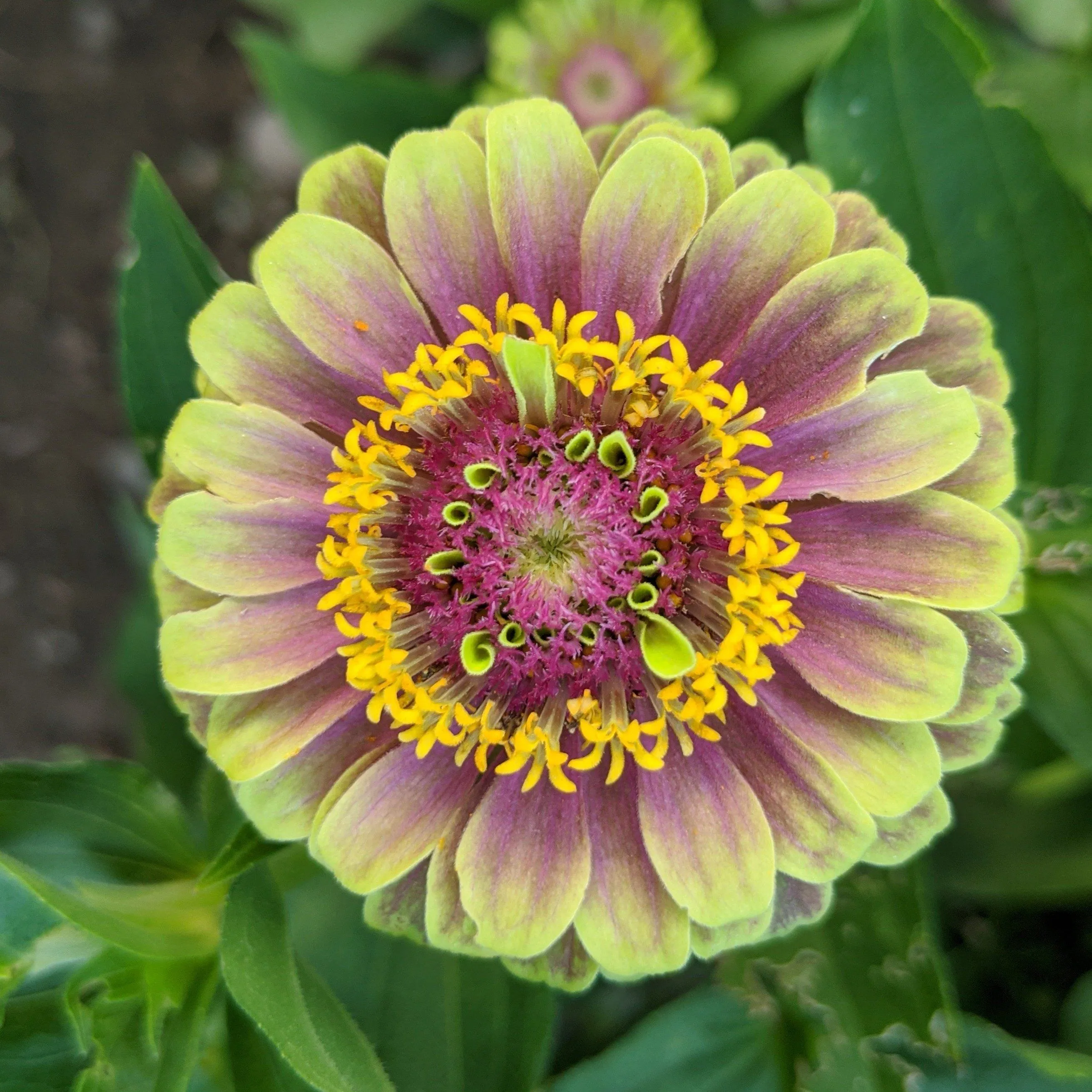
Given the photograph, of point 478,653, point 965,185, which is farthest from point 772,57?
point 478,653

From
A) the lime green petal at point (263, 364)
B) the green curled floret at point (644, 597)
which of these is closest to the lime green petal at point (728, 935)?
the green curled floret at point (644, 597)

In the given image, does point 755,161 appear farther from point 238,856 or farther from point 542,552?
point 238,856

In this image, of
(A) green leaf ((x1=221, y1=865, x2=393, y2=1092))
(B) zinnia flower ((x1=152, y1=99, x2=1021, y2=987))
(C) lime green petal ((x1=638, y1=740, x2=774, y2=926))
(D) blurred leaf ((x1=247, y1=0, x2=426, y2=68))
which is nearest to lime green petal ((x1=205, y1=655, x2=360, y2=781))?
(B) zinnia flower ((x1=152, y1=99, x2=1021, y2=987))

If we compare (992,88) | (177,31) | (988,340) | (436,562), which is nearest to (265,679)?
(436,562)

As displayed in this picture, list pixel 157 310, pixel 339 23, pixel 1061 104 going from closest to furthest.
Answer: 1. pixel 157 310
2. pixel 1061 104
3. pixel 339 23

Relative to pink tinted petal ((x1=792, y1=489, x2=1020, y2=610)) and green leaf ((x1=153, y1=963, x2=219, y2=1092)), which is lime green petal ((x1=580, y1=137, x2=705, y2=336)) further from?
green leaf ((x1=153, y1=963, x2=219, y2=1092))

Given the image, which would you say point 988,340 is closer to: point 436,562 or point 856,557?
point 856,557

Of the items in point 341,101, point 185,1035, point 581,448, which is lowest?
point 185,1035
